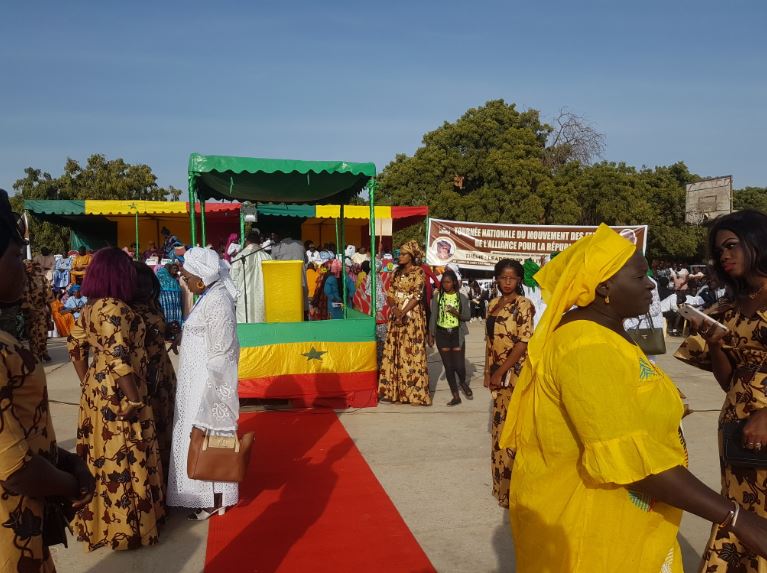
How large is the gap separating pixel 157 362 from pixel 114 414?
639mm

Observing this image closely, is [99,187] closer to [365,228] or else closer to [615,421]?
[365,228]

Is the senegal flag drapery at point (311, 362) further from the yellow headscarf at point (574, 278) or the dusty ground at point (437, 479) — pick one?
the yellow headscarf at point (574, 278)

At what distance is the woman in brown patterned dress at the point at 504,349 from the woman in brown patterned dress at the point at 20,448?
342cm

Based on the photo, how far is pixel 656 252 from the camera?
31.5m

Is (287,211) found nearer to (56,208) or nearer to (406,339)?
(56,208)

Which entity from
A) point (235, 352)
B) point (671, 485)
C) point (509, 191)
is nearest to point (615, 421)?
point (671, 485)

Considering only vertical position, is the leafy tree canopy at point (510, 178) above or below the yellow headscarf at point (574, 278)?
above

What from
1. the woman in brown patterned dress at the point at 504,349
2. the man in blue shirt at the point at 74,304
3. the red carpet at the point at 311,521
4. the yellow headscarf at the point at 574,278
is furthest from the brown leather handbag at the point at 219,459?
the man in blue shirt at the point at 74,304

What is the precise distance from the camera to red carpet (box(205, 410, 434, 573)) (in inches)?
157

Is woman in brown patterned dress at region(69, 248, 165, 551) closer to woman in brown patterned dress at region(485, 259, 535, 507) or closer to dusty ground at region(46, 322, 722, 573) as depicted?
dusty ground at region(46, 322, 722, 573)

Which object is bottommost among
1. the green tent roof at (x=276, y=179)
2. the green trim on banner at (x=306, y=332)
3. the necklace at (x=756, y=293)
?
the green trim on banner at (x=306, y=332)

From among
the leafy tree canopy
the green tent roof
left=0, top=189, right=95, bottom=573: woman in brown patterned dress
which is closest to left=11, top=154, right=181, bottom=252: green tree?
the leafy tree canopy

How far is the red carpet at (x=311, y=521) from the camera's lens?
13.1ft

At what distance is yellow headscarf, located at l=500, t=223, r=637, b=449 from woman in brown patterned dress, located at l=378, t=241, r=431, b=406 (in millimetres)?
6151
